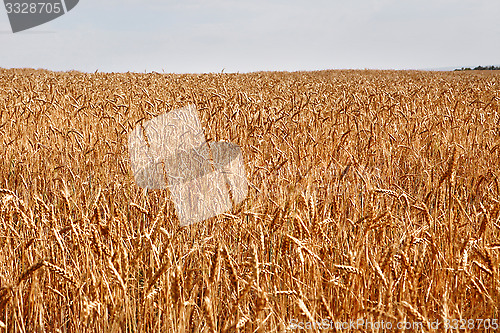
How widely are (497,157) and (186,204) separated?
2.78 metres

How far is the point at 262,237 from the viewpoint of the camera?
1297 mm

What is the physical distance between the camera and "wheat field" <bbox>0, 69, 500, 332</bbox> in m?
1.51

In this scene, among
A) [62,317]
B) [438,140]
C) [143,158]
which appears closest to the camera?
[62,317]

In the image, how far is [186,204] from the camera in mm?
2891

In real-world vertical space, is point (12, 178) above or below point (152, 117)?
below

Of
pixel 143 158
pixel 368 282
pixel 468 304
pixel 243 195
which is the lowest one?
pixel 468 304

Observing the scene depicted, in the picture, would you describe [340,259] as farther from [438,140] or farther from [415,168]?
[438,140]

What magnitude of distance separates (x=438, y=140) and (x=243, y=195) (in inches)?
99.0

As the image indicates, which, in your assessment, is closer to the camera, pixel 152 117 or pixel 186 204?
pixel 186 204

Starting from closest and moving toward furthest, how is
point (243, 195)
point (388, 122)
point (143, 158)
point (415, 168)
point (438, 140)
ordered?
point (243, 195) → point (143, 158) → point (415, 168) → point (438, 140) → point (388, 122)

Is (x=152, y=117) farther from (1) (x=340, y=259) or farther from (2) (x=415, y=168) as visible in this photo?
(1) (x=340, y=259)

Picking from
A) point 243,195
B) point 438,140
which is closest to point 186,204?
point 243,195

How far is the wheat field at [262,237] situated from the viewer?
1.51m

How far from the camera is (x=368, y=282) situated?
5.95 ft
